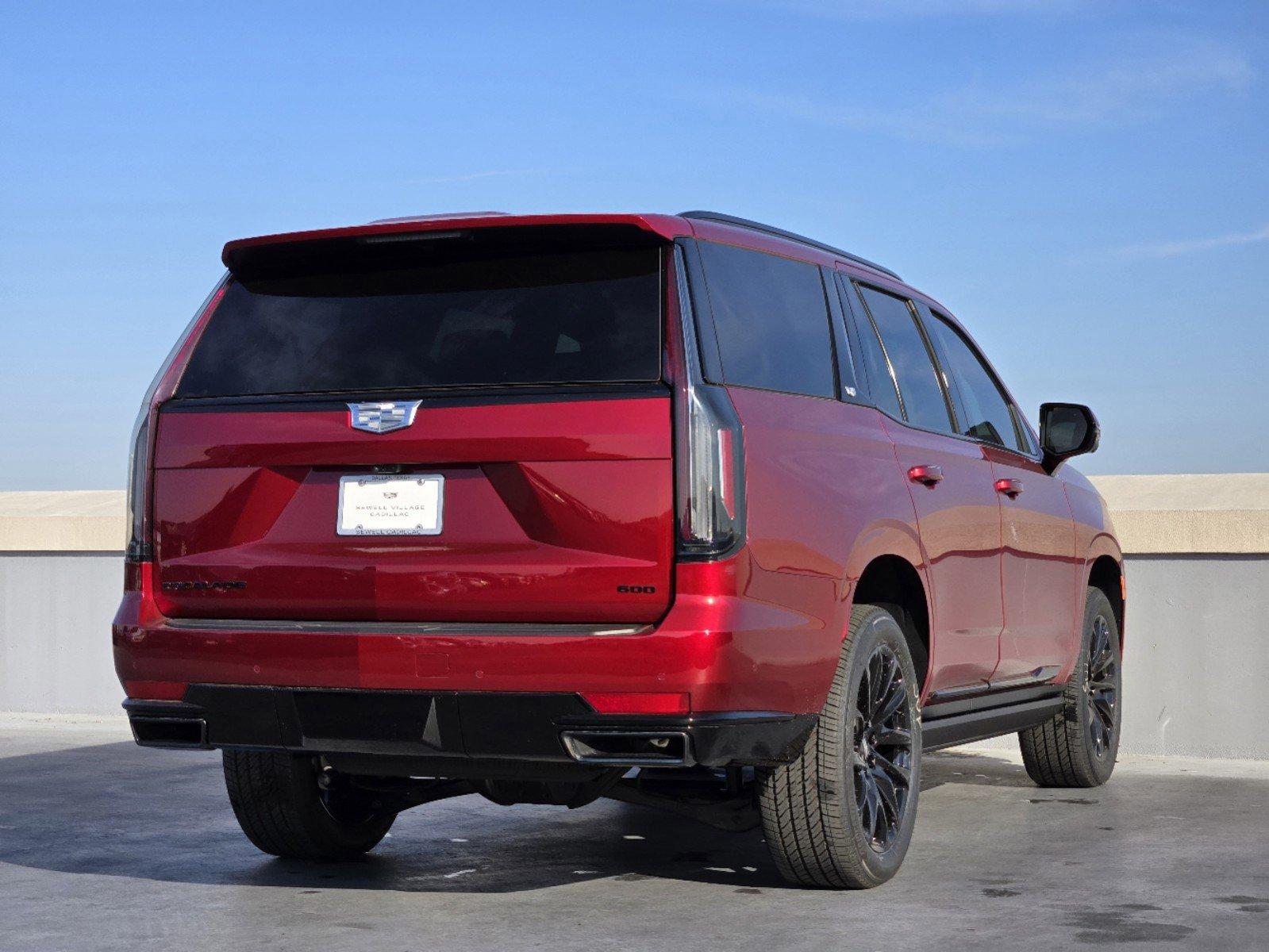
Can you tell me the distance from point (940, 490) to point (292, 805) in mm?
2486

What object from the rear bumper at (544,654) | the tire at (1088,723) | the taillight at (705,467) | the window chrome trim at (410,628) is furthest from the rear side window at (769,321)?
the tire at (1088,723)

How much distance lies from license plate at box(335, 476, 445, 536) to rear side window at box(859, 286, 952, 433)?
2.06m

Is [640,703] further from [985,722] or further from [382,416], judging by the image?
[985,722]

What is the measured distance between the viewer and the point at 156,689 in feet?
17.1

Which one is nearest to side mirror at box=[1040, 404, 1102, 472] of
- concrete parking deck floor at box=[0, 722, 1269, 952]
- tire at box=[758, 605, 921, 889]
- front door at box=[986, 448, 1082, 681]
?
front door at box=[986, 448, 1082, 681]

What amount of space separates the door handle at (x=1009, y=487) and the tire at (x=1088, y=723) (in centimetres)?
123

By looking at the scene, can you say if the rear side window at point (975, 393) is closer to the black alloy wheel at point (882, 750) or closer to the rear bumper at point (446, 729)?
the black alloy wheel at point (882, 750)

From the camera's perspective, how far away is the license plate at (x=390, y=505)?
4.95 meters

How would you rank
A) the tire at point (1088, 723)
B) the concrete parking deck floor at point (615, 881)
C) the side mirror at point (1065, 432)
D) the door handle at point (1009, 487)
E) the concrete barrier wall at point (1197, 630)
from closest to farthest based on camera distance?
1. the concrete parking deck floor at point (615, 881)
2. the door handle at point (1009, 487)
3. the side mirror at point (1065, 432)
4. the tire at point (1088, 723)
5. the concrete barrier wall at point (1197, 630)

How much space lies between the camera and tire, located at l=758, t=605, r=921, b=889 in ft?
17.6

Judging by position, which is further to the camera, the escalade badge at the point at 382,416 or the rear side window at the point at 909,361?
the rear side window at the point at 909,361


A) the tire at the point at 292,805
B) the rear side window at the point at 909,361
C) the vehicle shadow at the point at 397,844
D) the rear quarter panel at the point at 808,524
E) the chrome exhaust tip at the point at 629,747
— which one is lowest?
the vehicle shadow at the point at 397,844

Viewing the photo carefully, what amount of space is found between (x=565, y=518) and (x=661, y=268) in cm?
78

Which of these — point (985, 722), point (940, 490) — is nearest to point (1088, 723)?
point (985, 722)
